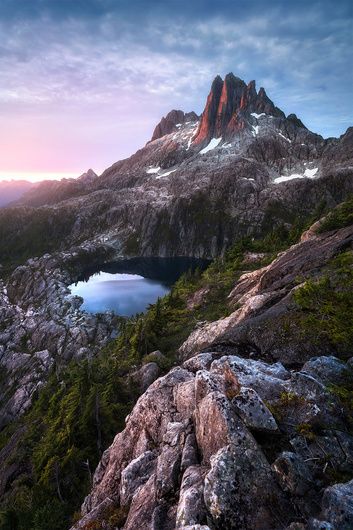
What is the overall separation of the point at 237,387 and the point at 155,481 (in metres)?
4.75

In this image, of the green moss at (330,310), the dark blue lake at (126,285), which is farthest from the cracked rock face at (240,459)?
the dark blue lake at (126,285)

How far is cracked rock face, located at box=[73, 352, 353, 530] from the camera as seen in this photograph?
9062 millimetres

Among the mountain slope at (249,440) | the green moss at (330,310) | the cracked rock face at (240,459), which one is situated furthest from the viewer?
the green moss at (330,310)

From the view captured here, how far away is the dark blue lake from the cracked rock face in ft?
256

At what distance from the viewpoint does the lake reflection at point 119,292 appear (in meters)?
111

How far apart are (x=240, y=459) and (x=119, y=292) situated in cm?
12430

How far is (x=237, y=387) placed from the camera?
13047 mm

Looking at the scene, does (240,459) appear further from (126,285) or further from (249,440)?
(126,285)

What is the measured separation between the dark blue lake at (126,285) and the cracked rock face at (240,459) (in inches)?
3067

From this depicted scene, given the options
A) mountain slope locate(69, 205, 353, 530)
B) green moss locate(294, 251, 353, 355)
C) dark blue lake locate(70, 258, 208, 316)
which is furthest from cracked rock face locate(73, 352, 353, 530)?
dark blue lake locate(70, 258, 208, 316)

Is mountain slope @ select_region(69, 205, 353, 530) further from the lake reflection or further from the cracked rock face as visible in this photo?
the lake reflection

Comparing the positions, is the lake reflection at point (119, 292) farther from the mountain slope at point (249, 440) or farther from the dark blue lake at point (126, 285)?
the mountain slope at point (249, 440)

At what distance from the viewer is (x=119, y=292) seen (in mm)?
131625

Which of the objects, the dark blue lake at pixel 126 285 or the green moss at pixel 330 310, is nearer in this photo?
the green moss at pixel 330 310
